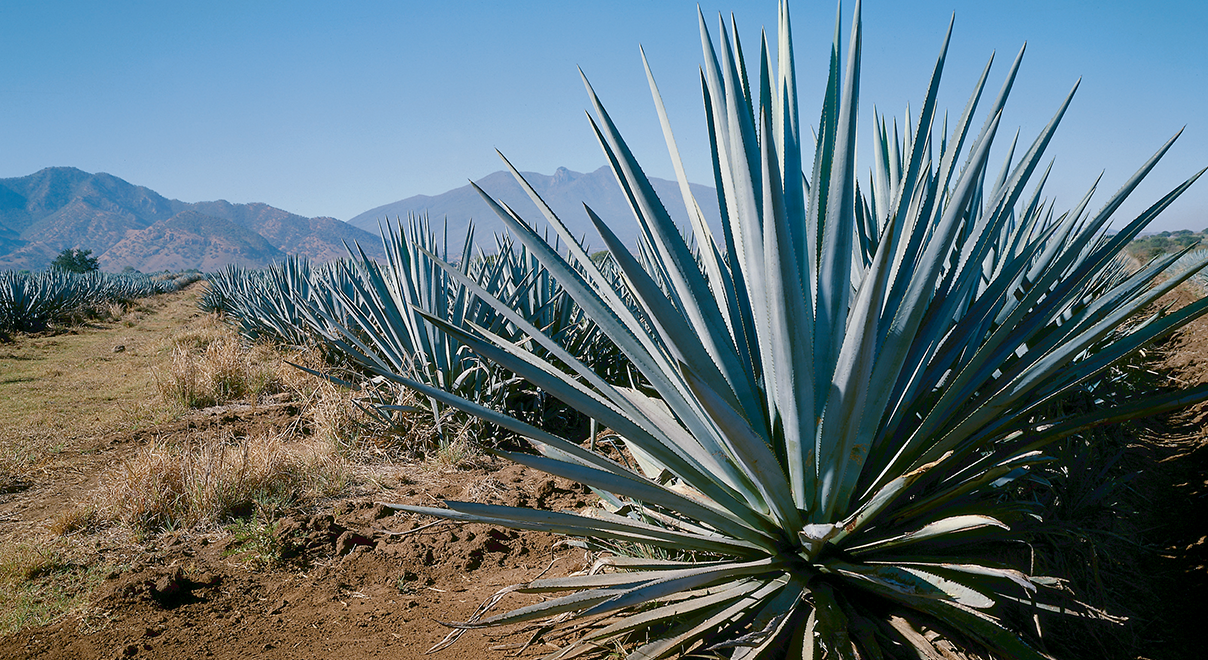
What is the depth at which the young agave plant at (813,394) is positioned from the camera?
1191 millimetres

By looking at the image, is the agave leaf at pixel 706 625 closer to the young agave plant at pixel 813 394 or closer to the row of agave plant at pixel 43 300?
the young agave plant at pixel 813 394

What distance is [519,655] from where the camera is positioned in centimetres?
179

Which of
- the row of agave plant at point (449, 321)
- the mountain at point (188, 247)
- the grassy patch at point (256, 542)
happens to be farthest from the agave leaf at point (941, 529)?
the mountain at point (188, 247)

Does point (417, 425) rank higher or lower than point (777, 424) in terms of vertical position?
lower

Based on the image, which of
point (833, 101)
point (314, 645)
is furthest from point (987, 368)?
point (314, 645)

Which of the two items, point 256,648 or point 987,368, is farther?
point 256,648

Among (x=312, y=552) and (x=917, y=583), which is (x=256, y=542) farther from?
(x=917, y=583)

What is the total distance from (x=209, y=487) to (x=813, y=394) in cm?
303

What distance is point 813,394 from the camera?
122 cm

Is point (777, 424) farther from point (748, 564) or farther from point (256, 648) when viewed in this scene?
point (256, 648)

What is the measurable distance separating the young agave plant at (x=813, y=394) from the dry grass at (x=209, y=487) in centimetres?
223

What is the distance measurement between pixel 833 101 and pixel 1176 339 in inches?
334

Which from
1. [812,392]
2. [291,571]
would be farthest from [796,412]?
[291,571]

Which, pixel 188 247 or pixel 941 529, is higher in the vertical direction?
pixel 188 247
